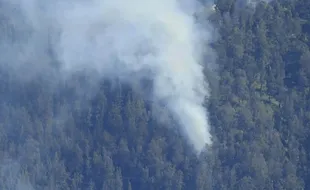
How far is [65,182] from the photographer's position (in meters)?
82.6

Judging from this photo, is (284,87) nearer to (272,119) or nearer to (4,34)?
(272,119)

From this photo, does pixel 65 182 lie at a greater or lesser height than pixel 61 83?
lesser

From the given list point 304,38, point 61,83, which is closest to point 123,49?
point 61,83

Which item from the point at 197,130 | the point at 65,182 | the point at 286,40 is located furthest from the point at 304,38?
the point at 65,182

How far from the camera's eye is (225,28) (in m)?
88.1

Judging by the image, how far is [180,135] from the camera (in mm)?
83938

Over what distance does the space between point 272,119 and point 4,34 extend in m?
14.3

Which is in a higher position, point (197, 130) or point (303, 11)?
point (303, 11)

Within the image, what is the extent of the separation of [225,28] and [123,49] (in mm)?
5068

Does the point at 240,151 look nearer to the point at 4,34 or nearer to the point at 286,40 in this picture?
the point at 286,40

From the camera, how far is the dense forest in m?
82.3

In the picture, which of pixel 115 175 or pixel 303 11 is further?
pixel 303 11

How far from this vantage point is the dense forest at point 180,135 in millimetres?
82312

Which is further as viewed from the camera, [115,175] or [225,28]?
[225,28]
